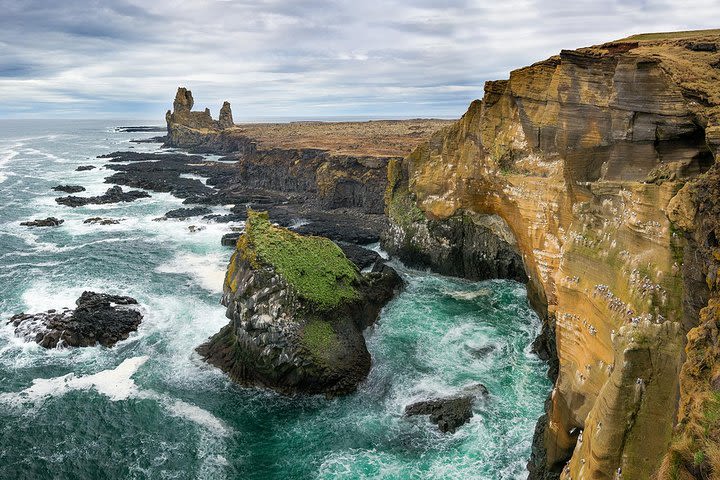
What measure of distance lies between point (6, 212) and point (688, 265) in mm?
73653

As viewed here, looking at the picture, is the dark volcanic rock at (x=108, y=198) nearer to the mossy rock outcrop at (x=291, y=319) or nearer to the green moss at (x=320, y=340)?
the mossy rock outcrop at (x=291, y=319)

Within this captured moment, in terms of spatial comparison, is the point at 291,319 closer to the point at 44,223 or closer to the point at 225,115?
the point at 44,223

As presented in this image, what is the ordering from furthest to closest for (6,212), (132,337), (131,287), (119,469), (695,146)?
(6,212) < (131,287) < (132,337) < (119,469) < (695,146)

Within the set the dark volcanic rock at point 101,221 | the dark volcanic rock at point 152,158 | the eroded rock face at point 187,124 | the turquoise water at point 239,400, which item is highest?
the eroded rock face at point 187,124

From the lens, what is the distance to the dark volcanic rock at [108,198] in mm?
69625

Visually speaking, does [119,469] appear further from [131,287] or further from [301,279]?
[131,287]

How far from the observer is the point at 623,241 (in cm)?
1409

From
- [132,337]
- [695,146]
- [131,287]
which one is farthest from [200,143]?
[695,146]

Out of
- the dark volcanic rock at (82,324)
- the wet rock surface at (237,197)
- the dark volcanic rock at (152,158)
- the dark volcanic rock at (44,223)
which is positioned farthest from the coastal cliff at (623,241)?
the dark volcanic rock at (152,158)

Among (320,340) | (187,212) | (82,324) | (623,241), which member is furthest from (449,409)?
(187,212)

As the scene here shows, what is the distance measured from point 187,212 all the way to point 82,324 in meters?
→ 33.1

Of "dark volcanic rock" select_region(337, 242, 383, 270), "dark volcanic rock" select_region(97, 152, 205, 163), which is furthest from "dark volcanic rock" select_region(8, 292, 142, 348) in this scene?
"dark volcanic rock" select_region(97, 152, 205, 163)

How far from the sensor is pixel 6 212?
213ft

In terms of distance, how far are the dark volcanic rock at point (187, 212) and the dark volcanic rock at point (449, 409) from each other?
4563cm
